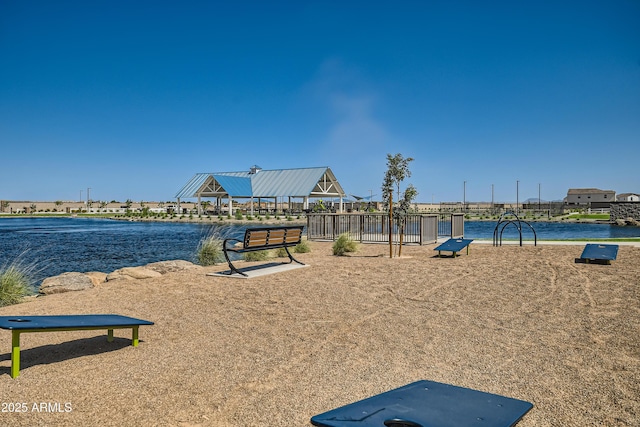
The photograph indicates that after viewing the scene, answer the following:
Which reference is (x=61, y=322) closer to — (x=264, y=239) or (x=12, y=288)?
(x=12, y=288)

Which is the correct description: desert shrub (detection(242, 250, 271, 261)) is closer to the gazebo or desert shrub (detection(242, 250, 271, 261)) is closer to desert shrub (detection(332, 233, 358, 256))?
desert shrub (detection(332, 233, 358, 256))

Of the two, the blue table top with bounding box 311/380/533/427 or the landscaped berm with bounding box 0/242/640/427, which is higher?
the blue table top with bounding box 311/380/533/427

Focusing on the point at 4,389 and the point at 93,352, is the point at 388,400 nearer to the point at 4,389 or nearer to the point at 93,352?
the point at 4,389

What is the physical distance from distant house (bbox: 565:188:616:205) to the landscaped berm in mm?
91780

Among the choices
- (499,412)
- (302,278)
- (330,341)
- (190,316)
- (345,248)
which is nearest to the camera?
(499,412)

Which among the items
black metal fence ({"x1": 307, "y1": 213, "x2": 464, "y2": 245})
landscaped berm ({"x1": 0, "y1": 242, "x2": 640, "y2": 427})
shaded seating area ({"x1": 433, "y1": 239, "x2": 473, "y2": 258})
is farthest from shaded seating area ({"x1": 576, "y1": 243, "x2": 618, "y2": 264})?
black metal fence ({"x1": 307, "y1": 213, "x2": 464, "y2": 245})

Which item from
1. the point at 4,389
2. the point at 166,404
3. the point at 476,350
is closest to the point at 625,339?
the point at 476,350

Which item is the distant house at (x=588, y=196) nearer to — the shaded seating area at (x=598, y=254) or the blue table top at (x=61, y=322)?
the shaded seating area at (x=598, y=254)

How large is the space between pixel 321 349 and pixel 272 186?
50797 mm

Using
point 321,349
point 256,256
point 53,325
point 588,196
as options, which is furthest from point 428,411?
point 588,196

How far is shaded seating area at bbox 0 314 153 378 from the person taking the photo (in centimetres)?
402

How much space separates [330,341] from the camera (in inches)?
202

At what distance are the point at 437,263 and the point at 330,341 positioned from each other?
6230 millimetres

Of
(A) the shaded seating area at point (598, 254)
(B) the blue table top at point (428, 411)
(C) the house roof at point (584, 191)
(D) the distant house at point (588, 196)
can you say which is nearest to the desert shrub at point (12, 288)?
(B) the blue table top at point (428, 411)
